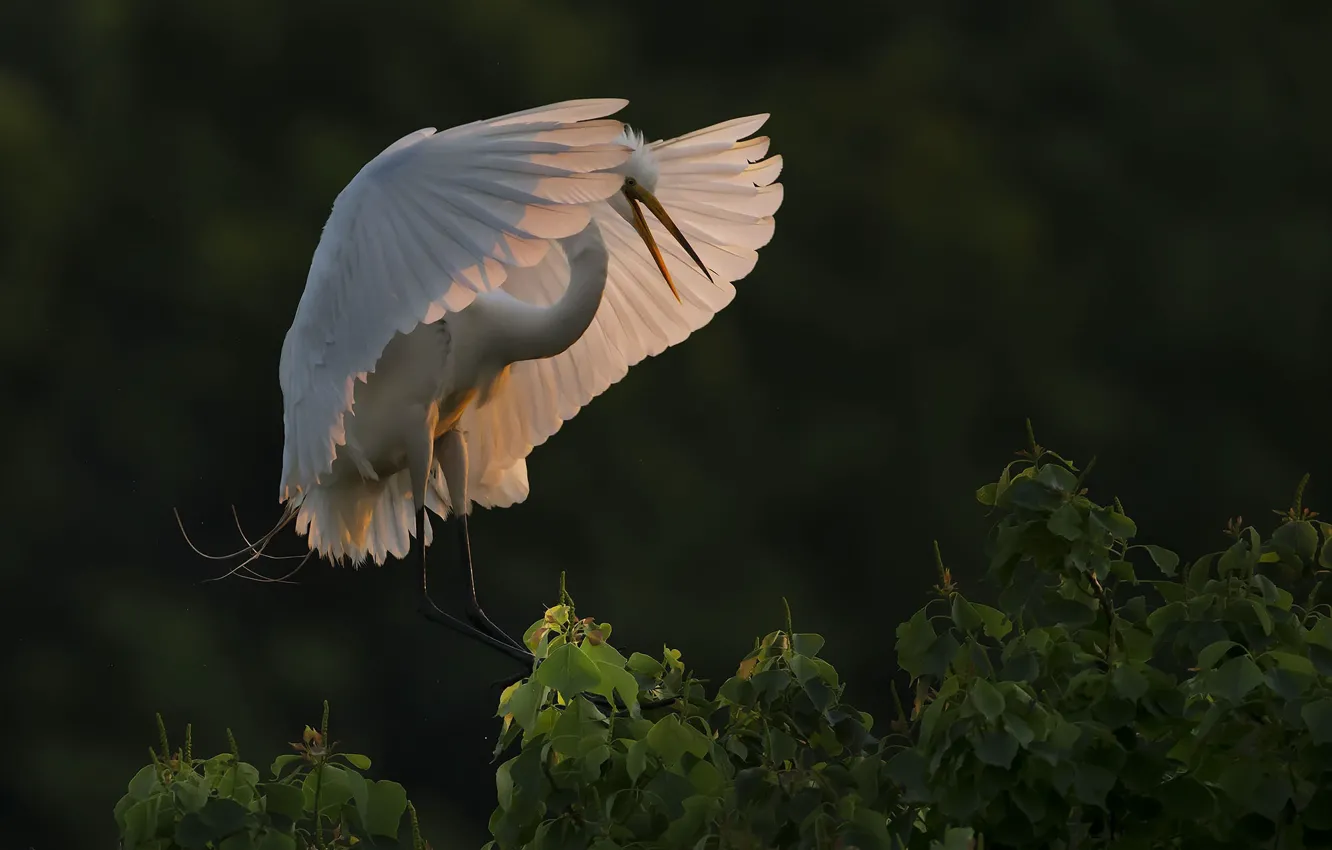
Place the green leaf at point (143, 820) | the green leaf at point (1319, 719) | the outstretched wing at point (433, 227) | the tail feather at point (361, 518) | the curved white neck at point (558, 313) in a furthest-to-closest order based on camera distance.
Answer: the tail feather at point (361, 518) → the curved white neck at point (558, 313) → the outstretched wing at point (433, 227) → the green leaf at point (143, 820) → the green leaf at point (1319, 719)

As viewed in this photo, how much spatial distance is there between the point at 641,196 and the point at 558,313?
20 centimetres

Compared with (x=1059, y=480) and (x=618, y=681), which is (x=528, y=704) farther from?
(x=1059, y=480)

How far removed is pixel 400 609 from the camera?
5.44 m

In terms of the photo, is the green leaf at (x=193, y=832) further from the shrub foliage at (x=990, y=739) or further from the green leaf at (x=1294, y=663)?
the green leaf at (x=1294, y=663)

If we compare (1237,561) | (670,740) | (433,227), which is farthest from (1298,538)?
(433,227)

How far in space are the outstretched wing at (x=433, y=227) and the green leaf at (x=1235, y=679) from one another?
814mm

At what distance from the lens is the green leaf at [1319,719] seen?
1073 millimetres

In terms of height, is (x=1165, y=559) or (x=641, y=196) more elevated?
(x=641, y=196)

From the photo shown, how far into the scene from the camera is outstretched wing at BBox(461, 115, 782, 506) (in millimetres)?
2461

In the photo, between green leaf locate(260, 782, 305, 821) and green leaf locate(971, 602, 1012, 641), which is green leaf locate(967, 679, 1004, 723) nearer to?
green leaf locate(971, 602, 1012, 641)

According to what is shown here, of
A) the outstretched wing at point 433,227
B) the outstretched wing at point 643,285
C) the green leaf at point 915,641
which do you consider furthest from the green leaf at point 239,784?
the outstretched wing at point 643,285

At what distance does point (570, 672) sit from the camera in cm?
136

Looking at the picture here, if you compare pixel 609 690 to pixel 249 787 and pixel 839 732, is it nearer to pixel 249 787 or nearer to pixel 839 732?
pixel 839 732

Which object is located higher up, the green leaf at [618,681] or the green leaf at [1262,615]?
the green leaf at [1262,615]
